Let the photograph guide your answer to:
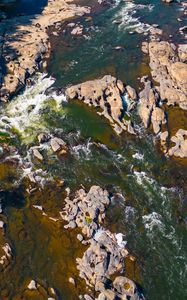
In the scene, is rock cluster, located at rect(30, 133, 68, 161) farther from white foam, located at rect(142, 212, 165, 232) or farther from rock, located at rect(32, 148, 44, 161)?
white foam, located at rect(142, 212, 165, 232)

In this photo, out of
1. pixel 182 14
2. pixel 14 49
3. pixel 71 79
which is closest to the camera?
pixel 71 79

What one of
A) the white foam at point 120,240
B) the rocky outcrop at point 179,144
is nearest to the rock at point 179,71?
the rocky outcrop at point 179,144

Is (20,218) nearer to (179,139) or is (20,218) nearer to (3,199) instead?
(3,199)

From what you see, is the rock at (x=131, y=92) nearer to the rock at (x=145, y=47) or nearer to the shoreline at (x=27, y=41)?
the rock at (x=145, y=47)

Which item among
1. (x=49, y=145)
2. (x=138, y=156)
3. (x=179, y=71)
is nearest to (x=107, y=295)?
(x=138, y=156)

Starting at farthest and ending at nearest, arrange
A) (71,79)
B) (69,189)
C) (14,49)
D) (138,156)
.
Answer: (14,49) < (71,79) < (138,156) < (69,189)

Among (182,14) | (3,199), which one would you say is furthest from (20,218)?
(182,14)
